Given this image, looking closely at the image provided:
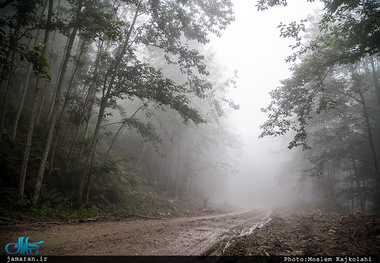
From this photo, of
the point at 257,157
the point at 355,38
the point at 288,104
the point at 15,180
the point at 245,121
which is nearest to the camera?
the point at 15,180

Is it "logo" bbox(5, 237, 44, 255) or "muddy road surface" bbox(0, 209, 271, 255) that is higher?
"logo" bbox(5, 237, 44, 255)

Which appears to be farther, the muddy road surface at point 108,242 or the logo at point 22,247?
the muddy road surface at point 108,242

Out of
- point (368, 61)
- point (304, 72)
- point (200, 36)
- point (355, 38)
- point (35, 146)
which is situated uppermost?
point (368, 61)

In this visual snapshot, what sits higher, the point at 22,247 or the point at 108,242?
the point at 22,247

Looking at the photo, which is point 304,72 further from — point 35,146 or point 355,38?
point 35,146

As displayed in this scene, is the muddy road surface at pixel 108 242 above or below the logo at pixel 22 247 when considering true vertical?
below

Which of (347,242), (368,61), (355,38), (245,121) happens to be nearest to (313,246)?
(347,242)

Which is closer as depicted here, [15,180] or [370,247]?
[370,247]

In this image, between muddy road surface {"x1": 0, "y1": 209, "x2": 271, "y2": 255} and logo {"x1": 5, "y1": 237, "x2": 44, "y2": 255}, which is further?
muddy road surface {"x1": 0, "y1": 209, "x2": 271, "y2": 255}

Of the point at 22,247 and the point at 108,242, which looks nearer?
the point at 22,247

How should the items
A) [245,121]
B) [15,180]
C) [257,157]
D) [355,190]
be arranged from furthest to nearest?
[245,121]
[257,157]
[355,190]
[15,180]

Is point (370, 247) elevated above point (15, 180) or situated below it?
below

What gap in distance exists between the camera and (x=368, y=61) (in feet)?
43.6

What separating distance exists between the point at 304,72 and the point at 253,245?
796 centimetres
